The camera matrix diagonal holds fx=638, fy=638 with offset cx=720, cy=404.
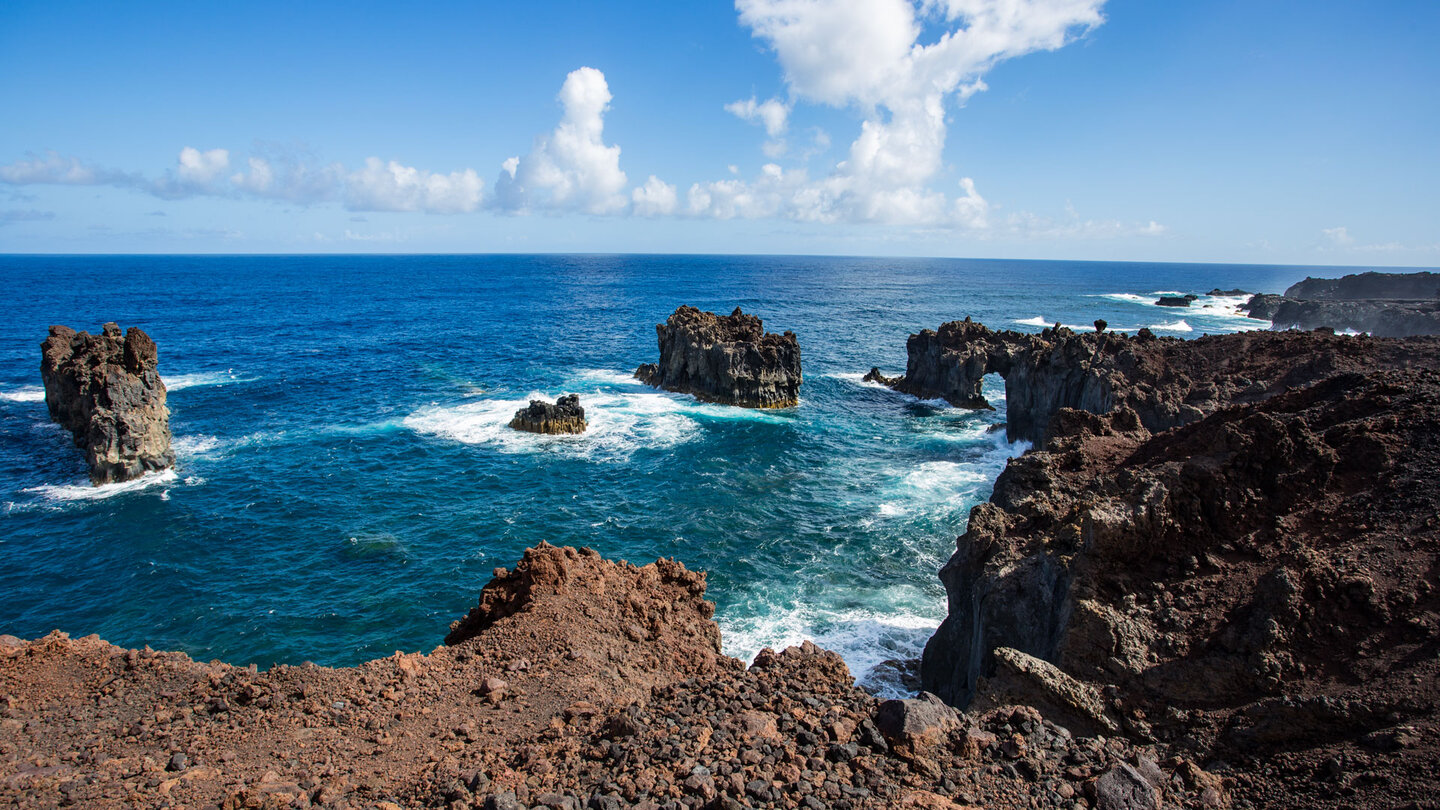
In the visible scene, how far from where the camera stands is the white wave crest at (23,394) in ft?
185

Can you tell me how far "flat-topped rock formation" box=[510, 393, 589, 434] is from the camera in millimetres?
50875

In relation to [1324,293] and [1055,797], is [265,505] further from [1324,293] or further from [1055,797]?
→ [1324,293]

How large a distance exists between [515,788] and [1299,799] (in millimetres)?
12146

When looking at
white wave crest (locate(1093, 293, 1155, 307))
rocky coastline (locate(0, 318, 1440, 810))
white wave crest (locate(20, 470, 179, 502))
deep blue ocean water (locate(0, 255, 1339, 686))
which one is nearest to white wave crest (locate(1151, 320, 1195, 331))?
white wave crest (locate(1093, 293, 1155, 307))

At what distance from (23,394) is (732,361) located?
213 ft

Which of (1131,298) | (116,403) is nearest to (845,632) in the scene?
(116,403)

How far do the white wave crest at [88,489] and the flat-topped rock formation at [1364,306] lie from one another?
343 ft

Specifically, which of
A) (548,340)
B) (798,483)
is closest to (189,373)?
(548,340)

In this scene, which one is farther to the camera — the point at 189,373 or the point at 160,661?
the point at 189,373

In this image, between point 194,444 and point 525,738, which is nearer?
point 525,738

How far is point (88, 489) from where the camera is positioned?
127ft

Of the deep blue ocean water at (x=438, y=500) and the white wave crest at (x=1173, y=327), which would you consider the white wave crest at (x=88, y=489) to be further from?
the white wave crest at (x=1173, y=327)

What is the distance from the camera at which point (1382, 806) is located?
914 cm

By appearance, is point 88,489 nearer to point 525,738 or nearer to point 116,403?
point 116,403
